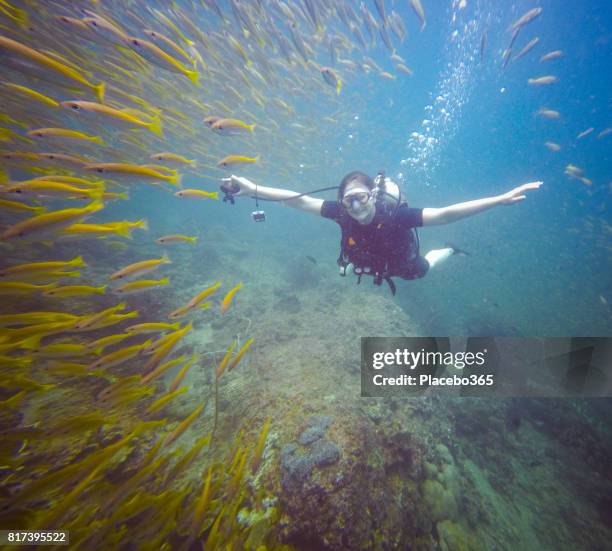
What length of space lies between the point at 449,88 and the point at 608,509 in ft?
99.1

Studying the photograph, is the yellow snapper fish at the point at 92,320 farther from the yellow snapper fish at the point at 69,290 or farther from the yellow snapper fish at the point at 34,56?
the yellow snapper fish at the point at 34,56

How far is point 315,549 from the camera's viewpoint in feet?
8.55

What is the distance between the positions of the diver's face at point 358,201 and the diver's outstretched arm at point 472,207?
921 mm

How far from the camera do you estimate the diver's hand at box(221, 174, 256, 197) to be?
13.3 ft

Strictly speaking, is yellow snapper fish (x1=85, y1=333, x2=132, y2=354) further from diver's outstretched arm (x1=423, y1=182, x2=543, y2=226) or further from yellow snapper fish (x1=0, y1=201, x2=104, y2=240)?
diver's outstretched arm (x1=423, y1=182, x2=543, y2=226)

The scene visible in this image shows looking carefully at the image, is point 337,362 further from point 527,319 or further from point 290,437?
point 527,319

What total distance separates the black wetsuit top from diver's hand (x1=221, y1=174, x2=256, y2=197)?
137 centimetres

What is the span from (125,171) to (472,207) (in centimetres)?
469

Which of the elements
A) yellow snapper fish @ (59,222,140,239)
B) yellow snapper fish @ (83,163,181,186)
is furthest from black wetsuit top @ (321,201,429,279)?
yellow snapper fish @ (59,222,140,239)

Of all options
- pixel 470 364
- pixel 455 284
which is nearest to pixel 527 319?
pixel 455 284

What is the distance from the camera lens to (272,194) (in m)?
4.59

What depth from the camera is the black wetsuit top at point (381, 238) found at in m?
4.16

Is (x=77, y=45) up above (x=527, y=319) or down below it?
above

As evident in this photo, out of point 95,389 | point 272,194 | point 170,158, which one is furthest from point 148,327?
point 272,194
